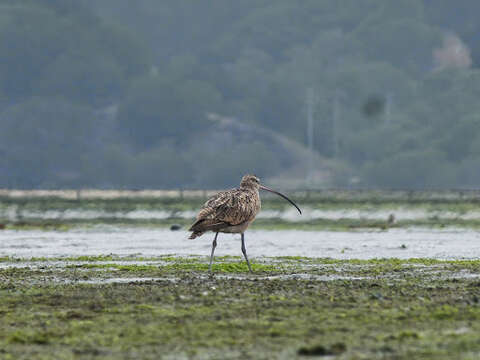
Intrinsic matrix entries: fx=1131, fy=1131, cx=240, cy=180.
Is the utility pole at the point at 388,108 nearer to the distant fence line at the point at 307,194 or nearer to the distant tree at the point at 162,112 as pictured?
the distant tree at the point at 162,112

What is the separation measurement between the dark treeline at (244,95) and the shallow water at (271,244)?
8853 centimetres

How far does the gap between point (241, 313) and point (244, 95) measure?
152669 mm

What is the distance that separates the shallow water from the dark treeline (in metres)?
88.5

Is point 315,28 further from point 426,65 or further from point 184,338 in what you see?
point 184,338

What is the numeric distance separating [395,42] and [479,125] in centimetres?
4717

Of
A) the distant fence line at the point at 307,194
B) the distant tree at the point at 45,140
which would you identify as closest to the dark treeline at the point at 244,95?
the distant tree at the point at 45,140

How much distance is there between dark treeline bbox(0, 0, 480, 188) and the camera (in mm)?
137875

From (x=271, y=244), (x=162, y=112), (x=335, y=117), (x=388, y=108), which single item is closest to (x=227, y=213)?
(x=271, y=244)

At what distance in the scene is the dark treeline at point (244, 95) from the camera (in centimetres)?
13788

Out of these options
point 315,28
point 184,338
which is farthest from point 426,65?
point 184,338

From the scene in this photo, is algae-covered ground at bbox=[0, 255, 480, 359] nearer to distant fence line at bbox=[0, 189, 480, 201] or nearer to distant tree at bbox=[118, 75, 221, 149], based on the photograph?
distant fence line at bbox=[0, 189, 480, 201]

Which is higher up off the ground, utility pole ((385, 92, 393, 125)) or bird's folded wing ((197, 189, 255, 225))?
utility pole ((385, 92, 393, 125))

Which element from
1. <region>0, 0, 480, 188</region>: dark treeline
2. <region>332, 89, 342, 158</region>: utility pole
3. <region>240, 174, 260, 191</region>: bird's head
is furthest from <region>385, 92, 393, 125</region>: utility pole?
<region>240, 174, 260, 191</region>: bird's head

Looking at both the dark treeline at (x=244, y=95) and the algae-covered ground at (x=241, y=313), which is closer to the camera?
the algae-covered ground at (x=241, y=313)
